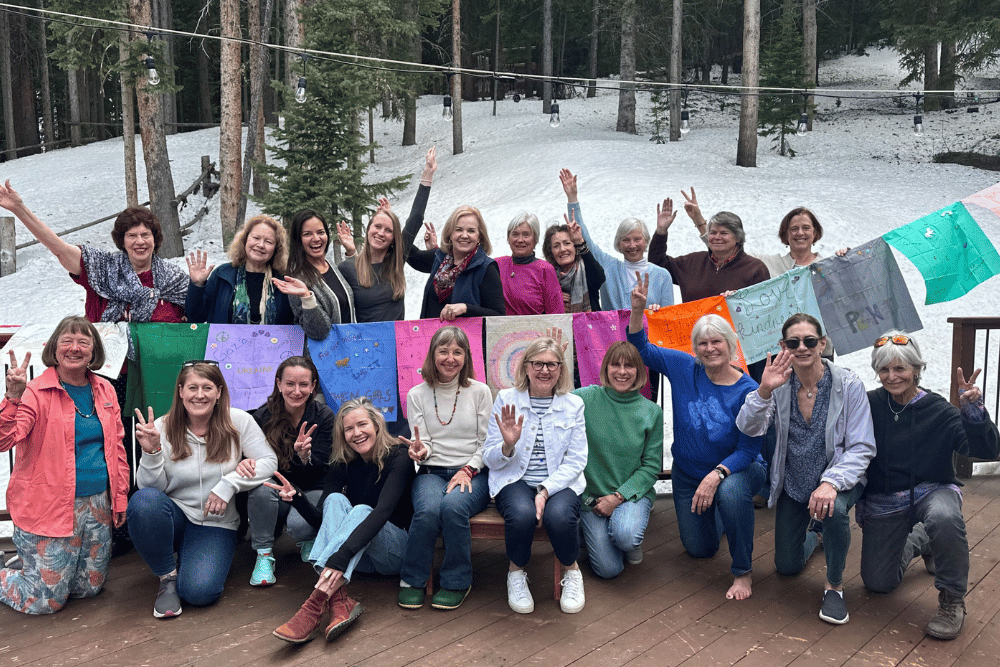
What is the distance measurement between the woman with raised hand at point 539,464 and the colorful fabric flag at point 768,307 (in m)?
1.46

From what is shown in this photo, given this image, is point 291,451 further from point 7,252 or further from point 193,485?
point 7,252

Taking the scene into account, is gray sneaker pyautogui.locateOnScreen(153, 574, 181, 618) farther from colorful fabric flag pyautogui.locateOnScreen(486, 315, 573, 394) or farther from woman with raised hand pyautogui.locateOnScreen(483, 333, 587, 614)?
colorful fabric flag pyautogui.locateOnScreen(486, 315, 573, 394)

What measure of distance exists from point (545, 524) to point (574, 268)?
1.79 meters

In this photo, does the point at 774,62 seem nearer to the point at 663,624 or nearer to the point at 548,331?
the point at 548,331

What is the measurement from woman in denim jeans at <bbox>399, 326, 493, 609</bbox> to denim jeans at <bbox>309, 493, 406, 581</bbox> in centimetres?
15

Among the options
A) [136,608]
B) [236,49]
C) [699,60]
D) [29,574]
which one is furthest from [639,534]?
[699,60]

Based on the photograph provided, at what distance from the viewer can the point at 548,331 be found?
5281mm

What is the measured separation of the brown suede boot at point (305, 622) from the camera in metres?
3.74

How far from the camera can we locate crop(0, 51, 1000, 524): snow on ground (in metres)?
14.3

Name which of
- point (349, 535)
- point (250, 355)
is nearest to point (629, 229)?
point (250, 355)

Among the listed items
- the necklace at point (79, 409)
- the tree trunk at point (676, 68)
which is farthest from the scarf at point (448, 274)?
the tree trunk at point (676, 68)

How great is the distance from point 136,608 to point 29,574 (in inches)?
21.1

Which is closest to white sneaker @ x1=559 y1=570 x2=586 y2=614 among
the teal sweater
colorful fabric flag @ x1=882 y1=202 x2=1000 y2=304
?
the teal sweater

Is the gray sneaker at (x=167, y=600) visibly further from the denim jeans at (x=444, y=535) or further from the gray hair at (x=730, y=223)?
the gray hair at (x=730, y=223)
